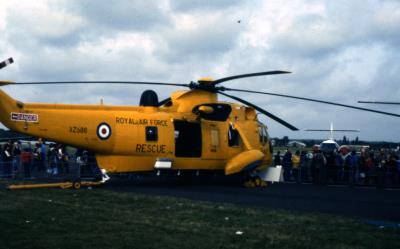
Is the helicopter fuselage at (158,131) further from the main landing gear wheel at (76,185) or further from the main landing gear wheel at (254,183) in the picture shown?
the main landing gear wheel at (76,185)

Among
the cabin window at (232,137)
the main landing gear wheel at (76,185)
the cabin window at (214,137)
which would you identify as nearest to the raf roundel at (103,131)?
the main landing gear wheel at (76,185)

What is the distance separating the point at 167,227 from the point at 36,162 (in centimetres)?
1854

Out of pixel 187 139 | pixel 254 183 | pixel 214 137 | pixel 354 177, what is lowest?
pixel 254 183

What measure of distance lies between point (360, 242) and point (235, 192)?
404 inches

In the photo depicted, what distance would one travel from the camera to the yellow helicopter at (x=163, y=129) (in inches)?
760

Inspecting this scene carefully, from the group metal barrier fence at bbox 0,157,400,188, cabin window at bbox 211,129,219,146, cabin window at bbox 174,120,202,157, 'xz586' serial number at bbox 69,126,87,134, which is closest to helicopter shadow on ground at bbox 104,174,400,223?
metal barrier fence at bbox 0,157,400,188

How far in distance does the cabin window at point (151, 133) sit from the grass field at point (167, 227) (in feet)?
18.6

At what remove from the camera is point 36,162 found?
27906 millimetres

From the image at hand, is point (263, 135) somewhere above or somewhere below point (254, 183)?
above

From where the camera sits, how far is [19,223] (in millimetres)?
11250

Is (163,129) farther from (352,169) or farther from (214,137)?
(352,169)

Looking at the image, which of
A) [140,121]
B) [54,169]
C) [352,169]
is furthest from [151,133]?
[352,169]

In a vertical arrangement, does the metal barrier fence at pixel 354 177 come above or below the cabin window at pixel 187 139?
below

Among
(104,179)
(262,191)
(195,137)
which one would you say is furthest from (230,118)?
(104,179)
